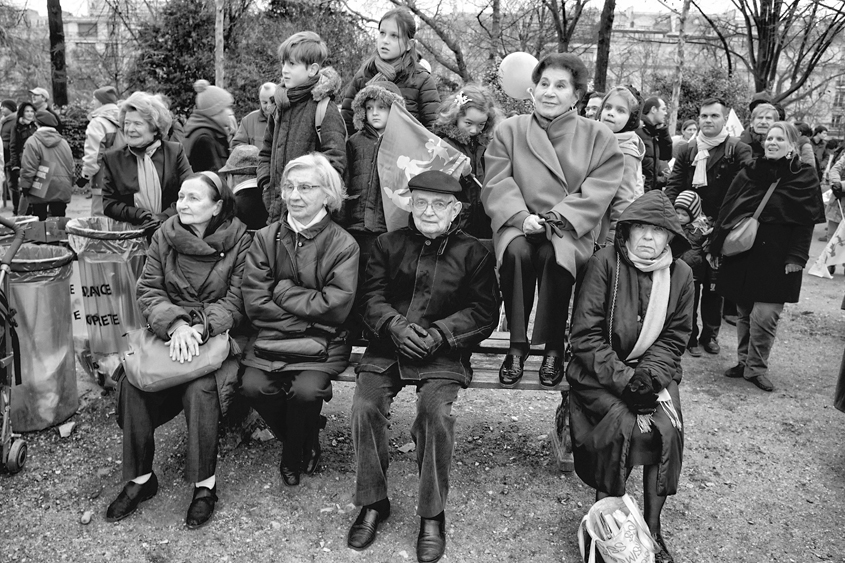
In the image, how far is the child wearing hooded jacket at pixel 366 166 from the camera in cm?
405

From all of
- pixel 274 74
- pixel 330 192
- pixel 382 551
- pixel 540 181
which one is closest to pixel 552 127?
pixel 540 181

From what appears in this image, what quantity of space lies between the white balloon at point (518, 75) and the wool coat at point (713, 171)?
1710 millimetres

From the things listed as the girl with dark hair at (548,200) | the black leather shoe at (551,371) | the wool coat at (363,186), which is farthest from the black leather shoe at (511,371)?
the wool coat at (363,186)

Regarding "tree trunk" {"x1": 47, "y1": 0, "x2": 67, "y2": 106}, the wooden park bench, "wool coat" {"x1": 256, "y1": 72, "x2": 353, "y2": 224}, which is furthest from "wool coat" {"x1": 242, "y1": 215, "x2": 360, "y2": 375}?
"tree trunk" {"x1": 47, "y1": 0, "x2": 67, "y2": 106}

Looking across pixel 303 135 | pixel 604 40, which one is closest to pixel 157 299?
pixel 303 135

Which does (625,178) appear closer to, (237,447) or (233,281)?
(233,281)

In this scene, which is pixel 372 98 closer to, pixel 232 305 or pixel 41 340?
pixel 232 305

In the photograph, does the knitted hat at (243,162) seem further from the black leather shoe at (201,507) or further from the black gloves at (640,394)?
the black gloves at (640,394)

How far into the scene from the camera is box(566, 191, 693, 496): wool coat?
3137 mm

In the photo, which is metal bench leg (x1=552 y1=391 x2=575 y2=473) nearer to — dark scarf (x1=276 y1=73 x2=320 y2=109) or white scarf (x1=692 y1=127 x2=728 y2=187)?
dark scarf (x1=276 y1=73 x2=320 y2=109)

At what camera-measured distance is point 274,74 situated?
1756cm

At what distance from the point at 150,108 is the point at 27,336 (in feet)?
5.27

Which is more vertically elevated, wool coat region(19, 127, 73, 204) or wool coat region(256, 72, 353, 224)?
wool coat region(256, 72, 353, 224)

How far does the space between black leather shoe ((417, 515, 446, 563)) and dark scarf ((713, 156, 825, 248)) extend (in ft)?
11.6
